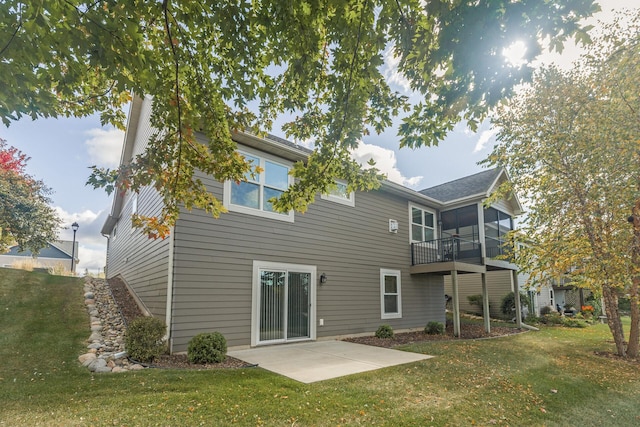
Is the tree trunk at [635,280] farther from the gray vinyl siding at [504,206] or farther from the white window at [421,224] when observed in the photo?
the gray vinyl siding at [504,206]

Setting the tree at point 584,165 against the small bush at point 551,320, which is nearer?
the tree at point 584,165

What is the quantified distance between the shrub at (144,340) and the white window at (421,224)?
30.2 feet

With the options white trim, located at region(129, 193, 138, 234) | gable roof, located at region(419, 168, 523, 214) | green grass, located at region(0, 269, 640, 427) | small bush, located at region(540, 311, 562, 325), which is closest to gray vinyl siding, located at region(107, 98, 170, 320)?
white trim, located at region(129, 193, 138, 234)

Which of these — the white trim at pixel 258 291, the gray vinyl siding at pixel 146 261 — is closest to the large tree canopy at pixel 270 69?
the gray vinyl siding at pixel 146 261

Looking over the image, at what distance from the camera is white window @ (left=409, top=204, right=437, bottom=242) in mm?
12938

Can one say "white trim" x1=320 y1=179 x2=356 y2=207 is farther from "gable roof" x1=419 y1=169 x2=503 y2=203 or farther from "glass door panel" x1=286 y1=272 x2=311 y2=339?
"gable roof" x1=419 y1=169 x2=503 y2=203

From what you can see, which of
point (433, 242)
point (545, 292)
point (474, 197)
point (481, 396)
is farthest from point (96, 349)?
point (545, 292)

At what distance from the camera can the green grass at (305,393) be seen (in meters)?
3.81

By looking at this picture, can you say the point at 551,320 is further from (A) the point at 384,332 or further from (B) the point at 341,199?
(B) the point at 341,199

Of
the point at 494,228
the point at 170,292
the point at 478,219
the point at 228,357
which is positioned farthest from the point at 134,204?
the point at 494,228

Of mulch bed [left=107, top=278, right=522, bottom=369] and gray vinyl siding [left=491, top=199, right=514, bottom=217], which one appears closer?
mulch bed [left=107, top=278, right=522, bottom=369]

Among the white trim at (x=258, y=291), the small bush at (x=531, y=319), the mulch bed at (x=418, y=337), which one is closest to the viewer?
the white trim at (x=258, y=291)

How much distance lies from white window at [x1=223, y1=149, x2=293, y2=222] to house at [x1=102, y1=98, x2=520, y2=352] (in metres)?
0.03

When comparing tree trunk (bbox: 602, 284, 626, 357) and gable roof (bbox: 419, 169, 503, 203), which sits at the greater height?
gable roof (bbox: 419, 169, 503, 203)
